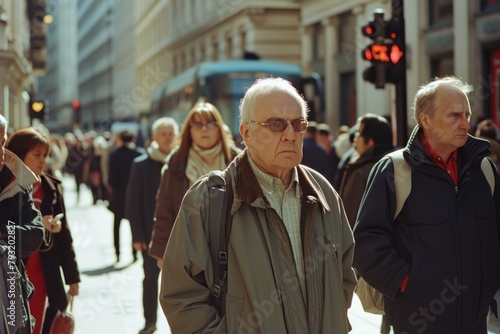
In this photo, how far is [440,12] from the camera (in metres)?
22.8

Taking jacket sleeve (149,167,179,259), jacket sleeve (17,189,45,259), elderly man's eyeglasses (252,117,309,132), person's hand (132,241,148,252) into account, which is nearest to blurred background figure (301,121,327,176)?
person's hand (132,241,148,252)

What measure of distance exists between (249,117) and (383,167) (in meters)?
1.31

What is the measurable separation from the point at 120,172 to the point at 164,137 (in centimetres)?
526

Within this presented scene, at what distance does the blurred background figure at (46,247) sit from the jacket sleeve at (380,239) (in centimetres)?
218

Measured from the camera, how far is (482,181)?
479 cm

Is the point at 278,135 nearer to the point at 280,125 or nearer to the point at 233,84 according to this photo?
the point at 280,125

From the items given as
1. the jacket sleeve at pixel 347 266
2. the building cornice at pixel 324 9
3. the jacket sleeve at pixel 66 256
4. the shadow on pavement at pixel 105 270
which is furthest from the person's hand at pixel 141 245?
the building cornice at pixel 324 9

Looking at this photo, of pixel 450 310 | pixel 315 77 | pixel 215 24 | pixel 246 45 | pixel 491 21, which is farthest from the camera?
pixel 215 24

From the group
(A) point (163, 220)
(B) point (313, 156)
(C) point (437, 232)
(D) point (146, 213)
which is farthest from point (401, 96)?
(C) point (437, 232)

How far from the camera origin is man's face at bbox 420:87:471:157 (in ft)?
15.6

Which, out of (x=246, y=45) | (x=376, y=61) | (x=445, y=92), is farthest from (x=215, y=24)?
(x=445, y=92)

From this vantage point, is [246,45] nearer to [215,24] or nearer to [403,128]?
[215,24]

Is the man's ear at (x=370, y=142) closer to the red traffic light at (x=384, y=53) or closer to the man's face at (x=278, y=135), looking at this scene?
the man's face at (x=278, y=135)

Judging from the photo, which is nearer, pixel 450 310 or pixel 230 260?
pixel 230 260
